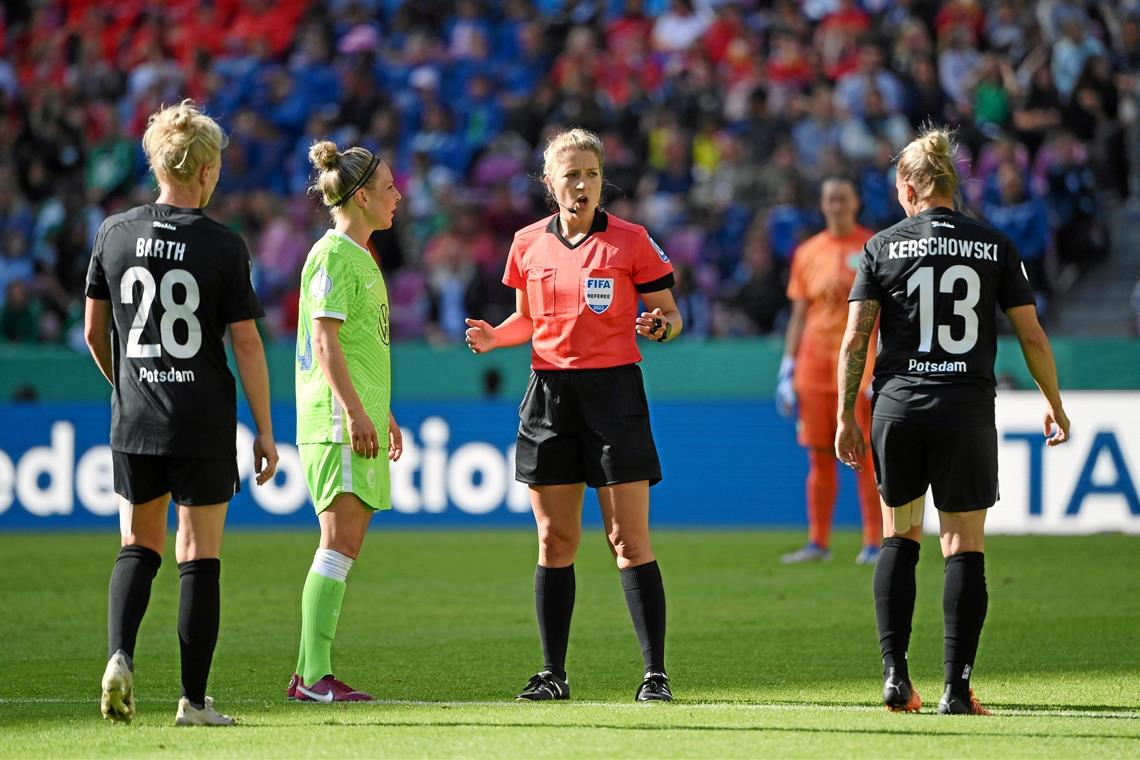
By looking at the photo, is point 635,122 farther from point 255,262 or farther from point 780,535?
point 780,535

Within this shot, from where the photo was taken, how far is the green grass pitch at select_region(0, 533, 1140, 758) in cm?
541

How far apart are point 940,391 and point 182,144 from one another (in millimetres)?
2600

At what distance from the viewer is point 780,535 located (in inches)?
529

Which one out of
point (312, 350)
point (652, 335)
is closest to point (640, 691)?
point (652, 335)

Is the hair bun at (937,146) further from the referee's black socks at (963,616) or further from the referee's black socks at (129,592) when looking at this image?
the referee's black socks at (129,592)

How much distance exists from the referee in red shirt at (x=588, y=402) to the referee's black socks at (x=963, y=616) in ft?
3.28

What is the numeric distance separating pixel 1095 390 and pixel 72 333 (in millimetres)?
9738

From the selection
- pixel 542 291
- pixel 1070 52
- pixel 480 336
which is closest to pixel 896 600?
pixel 542 291

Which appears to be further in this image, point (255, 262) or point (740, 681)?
point (255, 262)

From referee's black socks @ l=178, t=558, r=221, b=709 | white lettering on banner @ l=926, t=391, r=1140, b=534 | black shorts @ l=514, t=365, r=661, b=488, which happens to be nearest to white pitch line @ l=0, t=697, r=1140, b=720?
referee's black socks @ l=178, t=558, r=221, b=709

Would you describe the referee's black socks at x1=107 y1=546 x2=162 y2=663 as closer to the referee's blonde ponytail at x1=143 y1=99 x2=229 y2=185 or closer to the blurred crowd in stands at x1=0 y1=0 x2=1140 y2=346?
the referee's blonde ponytail at x1=143 y1=99 x2=229 y2=185

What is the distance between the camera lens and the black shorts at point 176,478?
18.2 feet

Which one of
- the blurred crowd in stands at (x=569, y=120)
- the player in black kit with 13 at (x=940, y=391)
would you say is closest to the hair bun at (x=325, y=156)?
the player in black kit with 13 at (x=940, y=391)

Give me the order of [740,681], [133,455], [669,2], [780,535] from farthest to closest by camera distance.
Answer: [669,2]
[780,535]
[740,681]
[133,455]
